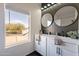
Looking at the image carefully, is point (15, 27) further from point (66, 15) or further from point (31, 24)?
point (66, 15)

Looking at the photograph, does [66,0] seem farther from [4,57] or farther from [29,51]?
[4,57]

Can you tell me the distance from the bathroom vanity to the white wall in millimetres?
160

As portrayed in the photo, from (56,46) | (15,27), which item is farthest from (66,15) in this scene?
(15,27)

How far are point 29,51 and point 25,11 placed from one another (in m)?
0.73

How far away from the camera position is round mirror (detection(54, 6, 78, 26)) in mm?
2174

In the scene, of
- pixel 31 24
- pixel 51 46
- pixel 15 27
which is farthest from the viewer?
pixel 51 46

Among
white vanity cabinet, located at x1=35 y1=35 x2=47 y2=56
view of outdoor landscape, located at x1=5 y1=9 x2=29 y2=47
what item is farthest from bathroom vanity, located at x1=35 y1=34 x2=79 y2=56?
view of outdoor landscape, located at x1=5 y1=9 x2=29 y2=47

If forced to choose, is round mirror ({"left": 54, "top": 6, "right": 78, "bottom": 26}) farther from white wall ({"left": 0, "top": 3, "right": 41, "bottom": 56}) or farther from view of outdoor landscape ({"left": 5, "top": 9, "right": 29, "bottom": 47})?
view of outdoor landscape ({"left": 5, "top": 9, "right": 29, "bottom": 47})

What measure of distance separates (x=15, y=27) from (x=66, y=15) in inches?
42.9

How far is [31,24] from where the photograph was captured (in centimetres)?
200

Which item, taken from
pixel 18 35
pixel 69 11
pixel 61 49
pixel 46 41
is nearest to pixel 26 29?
pixel 18 35

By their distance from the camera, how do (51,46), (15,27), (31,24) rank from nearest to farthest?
(15,27) < (31,24) < (51,46)

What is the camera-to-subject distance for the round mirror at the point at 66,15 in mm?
2174

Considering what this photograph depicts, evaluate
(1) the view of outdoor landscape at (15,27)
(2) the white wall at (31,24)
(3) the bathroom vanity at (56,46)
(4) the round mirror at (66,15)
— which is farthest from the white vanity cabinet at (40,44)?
(4) the round mirror at (66,15)
